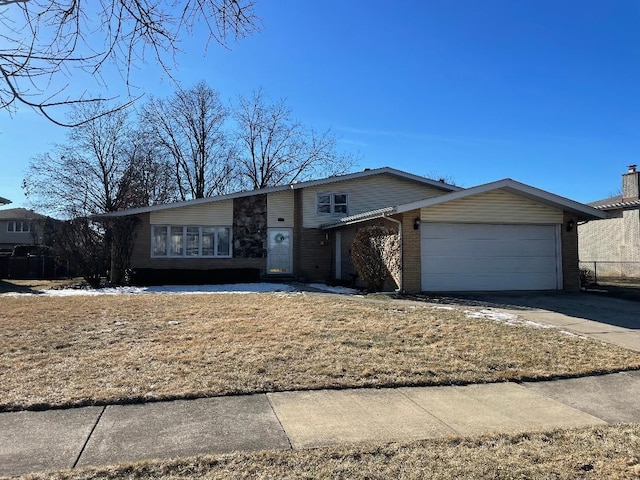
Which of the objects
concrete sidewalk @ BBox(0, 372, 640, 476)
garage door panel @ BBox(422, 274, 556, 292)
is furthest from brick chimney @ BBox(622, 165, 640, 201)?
concrete sidewalk @ BBox(0, 372, 640, 476)

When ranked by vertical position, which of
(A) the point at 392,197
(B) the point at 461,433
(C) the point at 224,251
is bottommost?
(B) the point at 461,433

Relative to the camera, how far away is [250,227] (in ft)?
70.7

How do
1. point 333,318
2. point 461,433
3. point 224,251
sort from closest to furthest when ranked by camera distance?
point 461,433 < point 333,318 < point 224,251

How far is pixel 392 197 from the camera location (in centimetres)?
2278

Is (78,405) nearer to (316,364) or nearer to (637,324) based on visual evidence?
(316,364)

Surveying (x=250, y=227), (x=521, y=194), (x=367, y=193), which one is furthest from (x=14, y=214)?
(x=521, y=194)

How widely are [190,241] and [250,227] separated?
2580 millimetres

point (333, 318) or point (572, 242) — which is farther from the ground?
point (572, 242)

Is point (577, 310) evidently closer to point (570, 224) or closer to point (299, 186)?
point (570, 224)

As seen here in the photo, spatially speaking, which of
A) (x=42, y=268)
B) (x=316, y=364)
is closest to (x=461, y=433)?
(x=316, y=364)

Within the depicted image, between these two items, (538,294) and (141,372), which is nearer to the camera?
(141,372)

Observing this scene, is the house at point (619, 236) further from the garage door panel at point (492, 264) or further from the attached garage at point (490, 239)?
the garage door panel at point (492, 264)

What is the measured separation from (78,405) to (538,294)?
13571 mm

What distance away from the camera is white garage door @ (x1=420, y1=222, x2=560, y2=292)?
49.4ft
